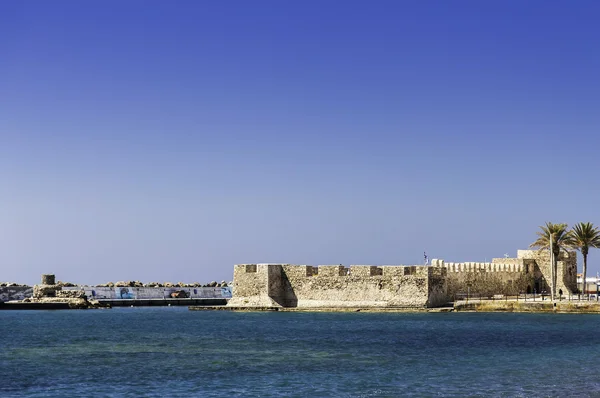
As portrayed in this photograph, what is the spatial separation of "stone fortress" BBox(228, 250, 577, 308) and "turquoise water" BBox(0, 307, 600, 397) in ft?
8.04

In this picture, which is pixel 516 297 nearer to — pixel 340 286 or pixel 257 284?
pixel 340 286

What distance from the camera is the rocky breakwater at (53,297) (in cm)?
5806

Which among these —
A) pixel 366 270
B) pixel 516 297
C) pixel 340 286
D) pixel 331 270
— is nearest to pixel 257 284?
pixel 331 270

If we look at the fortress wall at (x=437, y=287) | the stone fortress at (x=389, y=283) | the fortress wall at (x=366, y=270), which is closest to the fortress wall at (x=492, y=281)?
the stone fortress at (x=389, y=283)

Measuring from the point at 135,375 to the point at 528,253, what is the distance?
3597cm

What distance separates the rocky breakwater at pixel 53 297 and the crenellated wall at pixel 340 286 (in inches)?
593

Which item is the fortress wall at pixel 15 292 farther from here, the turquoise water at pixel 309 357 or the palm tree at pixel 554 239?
the palm tree at pixel 554 239

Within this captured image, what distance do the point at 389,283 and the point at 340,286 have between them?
2.73 meters

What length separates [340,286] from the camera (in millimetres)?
45969

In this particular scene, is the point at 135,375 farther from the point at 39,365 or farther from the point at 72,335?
the point at 72,335

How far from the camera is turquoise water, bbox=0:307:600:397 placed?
64.7 ft

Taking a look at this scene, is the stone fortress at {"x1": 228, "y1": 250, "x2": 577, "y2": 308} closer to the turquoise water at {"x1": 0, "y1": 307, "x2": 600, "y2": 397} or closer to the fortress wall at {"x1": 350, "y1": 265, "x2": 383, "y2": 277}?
the fortress wall at {"x1": 350, "y1": 265, "x2": 383, "y2": 277}

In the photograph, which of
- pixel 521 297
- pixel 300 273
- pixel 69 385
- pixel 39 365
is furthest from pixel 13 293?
pixel 69 385

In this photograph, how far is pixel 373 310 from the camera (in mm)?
45094
